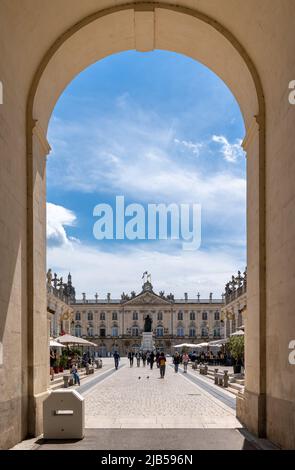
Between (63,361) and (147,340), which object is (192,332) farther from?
(63,361)

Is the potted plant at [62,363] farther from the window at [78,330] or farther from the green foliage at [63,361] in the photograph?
the window at [78,330]

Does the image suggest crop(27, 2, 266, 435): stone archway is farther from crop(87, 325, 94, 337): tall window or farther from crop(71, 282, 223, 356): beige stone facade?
crop(87, 325, 94, 337): tall window

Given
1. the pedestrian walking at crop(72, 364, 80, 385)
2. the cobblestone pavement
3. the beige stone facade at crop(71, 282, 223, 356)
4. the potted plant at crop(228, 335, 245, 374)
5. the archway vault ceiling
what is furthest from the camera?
the beige stone facade at crop(71, 282, 223, 356)

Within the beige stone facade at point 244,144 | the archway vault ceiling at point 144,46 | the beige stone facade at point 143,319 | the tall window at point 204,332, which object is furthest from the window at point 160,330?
the archway vault ceiling at point 144,46

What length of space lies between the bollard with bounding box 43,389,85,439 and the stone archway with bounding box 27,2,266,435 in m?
0.29

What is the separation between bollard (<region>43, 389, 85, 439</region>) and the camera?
11945 mm

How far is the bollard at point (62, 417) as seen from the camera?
39.2 feet

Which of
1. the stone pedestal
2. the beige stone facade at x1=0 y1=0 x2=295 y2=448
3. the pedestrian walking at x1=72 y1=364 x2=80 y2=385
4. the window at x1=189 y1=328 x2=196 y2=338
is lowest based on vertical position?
the window at x1=189 y1=328 x2=196 y2=338

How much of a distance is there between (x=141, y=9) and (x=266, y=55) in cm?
296

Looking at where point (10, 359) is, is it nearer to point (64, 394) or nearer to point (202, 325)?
point (64, 394)

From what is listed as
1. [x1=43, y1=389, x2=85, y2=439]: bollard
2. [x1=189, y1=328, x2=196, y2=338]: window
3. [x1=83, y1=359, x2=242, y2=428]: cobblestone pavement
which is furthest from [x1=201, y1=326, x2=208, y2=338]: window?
[x1=43, y1=389, x2=85, y2=439]: bollard
